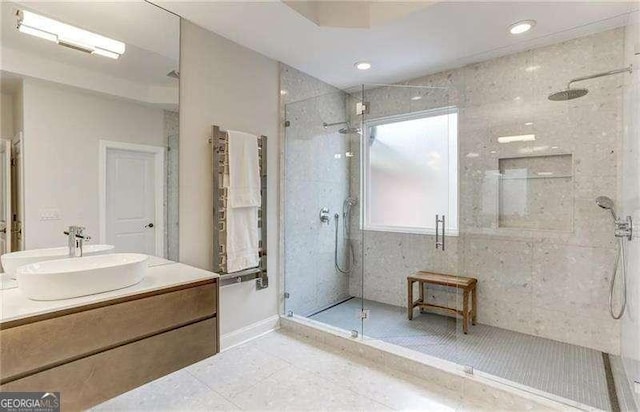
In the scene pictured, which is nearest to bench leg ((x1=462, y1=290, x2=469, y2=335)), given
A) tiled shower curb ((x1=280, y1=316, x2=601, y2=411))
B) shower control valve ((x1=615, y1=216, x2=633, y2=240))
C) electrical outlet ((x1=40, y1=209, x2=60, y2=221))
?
tiled shower curb ((x1=280, y1=316, x2=601, y2=411))

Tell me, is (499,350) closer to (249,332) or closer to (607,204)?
(607,204)

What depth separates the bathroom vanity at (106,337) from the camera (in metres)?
1.24

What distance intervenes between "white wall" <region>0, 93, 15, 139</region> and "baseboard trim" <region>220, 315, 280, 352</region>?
6.17ft

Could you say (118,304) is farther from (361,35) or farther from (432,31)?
(432,31)

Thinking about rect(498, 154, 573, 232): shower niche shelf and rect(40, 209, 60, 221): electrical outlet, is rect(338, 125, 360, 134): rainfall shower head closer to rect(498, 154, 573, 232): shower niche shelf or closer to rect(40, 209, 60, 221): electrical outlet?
rect(498, 154, 573, 232): shower niche shelf

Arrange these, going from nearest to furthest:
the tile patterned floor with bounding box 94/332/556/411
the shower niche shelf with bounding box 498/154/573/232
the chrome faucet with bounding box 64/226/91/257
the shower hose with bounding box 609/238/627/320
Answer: the chrome faucet with bounding box 64/226/91/257
the tile patterned floor with bounding box 94/332/556/411
the shower hose with bounding box 609/238/627/320
the shower niche shelf with bounding box 498/154/573/232

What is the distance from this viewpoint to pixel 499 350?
2488 mm

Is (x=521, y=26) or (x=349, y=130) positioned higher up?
(x=521, y=26)

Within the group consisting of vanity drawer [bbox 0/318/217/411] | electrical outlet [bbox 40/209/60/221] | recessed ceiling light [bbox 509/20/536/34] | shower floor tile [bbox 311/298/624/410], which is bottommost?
shower floor tile [bbox 311/298/624/410]

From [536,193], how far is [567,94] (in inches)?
32.4

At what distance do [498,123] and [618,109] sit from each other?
0.79 m

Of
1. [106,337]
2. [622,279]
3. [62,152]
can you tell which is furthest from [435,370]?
[62,152]

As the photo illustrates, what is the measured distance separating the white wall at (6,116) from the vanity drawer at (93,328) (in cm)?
100

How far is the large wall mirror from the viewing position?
1.63 metres
